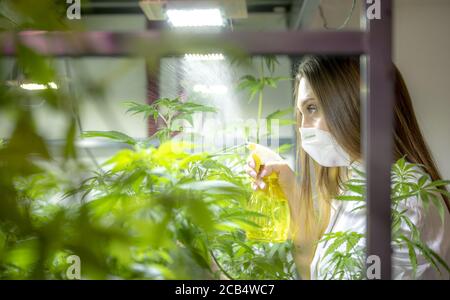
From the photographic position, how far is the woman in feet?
2.50

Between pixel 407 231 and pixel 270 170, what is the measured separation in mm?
225

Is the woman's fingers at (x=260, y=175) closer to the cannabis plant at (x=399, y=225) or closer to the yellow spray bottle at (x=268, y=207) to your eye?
the yellow spray bottle at (x=268, y=207)

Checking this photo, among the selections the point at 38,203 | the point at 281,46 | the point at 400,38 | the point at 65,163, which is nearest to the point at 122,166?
the point at 38,203

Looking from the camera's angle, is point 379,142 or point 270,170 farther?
point 270,170

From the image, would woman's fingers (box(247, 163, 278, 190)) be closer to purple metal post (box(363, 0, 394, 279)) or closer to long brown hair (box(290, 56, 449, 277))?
long brown hair (box(290, 56, 449, 277))

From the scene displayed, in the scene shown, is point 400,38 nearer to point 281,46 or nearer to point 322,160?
point 322,160

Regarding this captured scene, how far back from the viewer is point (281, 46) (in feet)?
1.78

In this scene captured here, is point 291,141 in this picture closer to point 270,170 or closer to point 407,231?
point 270,170

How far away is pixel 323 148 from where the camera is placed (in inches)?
31.0

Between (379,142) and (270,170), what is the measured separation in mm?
195

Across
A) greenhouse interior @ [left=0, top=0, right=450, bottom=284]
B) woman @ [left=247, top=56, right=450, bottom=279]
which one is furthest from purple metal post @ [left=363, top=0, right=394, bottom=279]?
woman @ [left=247, top=56, right=450, bottom=279]

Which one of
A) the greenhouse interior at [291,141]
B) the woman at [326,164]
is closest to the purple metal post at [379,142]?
the greenhouse interior at [291,141]

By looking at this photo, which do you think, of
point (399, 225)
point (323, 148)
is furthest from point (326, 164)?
point (399, 225)

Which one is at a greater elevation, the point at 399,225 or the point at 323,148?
the point at 323,148
